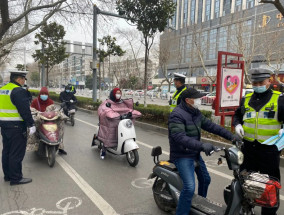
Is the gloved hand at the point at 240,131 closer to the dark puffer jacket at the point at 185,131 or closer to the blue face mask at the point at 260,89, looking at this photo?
the dark puffer jacket at the point at 185,131

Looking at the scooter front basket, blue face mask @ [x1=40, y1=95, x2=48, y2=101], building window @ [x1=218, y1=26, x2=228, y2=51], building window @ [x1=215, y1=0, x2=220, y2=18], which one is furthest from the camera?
building window @ [x1=215, y1=0, x2=220, y2=18]

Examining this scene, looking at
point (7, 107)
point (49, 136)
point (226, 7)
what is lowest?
point (49, 136)

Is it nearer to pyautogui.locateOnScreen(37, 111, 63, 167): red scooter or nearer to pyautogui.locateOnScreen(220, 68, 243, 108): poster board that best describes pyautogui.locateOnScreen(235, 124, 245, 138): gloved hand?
pyautogui.locateOnScreen(37, 111, 63, 167): red scooter

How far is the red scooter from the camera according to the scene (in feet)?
16.6

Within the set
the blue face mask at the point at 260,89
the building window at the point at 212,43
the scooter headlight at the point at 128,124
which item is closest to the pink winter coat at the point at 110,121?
the scooter headlight at the point at 128,124

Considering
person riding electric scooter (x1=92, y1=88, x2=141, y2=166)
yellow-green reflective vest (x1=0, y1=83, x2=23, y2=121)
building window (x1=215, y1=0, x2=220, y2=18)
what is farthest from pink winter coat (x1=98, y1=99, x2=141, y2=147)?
building window (x1=215, y1=0, x2=220, y2=18)

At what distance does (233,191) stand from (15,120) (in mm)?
3528

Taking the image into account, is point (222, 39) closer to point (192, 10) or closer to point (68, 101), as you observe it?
point (192, 10)

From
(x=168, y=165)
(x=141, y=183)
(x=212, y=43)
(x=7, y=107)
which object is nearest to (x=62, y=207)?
(x=141, y=183)

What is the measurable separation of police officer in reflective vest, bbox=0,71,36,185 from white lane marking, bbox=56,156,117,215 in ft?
2.94

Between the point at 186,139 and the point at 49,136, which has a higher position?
the point at 186,139

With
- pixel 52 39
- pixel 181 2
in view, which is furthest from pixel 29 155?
pixel 181 2

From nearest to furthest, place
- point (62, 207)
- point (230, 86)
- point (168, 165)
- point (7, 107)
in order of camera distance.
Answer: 1. point (168, 165)
2. point (62, 207)
3. point (7, 107)
4. point (230, 86)

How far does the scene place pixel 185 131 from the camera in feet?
9.33
